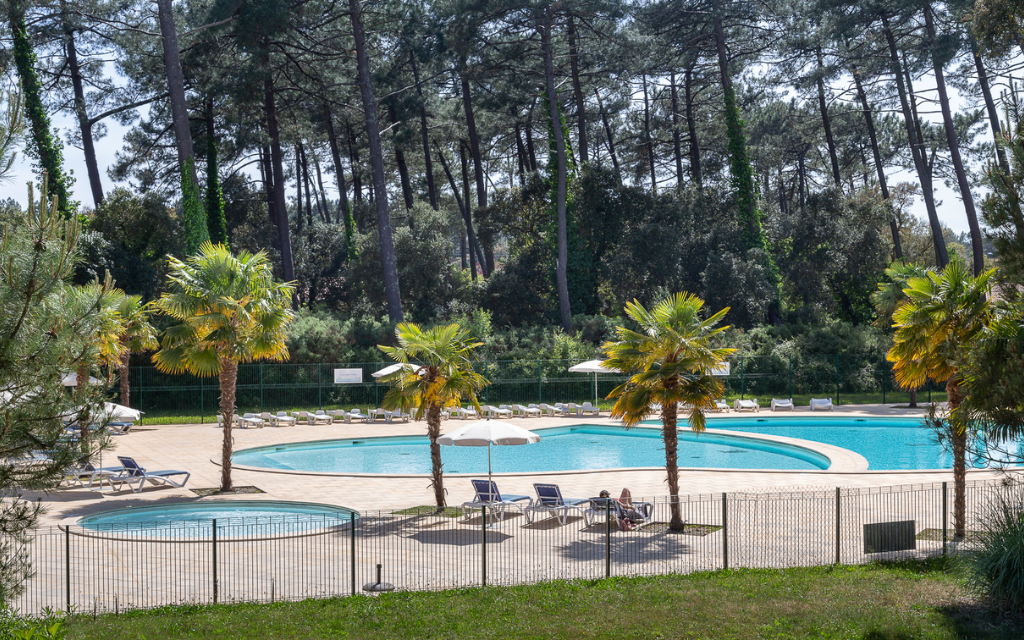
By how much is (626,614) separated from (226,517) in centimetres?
959

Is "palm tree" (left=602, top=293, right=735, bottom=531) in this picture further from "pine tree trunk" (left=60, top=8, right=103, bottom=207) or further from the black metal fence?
"pine tree trunk" (left=60, top=8, right=103, bottom=207)

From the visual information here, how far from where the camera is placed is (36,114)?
34.3m

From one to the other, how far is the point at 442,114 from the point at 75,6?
767 inches

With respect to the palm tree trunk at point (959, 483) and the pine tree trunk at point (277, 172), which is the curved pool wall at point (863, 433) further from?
the pine tree trunk at point (277, 172)

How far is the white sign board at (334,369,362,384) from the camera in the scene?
34219 mm

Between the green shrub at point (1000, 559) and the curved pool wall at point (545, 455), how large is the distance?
12.0 meters

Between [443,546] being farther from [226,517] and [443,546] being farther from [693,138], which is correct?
[693,138]

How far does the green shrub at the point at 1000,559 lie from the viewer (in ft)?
33.6

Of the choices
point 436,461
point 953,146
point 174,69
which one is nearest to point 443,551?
point 436,461

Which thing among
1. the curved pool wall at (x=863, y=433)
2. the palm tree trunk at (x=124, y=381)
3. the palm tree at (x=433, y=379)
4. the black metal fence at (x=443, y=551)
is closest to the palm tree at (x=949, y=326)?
the black metal fence at (x=443, y=551)

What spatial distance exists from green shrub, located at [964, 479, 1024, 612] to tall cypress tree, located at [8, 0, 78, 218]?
3374 cm

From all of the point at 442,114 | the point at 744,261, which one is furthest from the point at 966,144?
the point at 442,114

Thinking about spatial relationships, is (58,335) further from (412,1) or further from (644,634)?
(412,1)

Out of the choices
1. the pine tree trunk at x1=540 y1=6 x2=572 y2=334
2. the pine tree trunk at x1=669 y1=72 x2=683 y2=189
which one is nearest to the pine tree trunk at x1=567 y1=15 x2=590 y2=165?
the pine tree trunk at x1=540 y1=6 x2=572 y2=334
